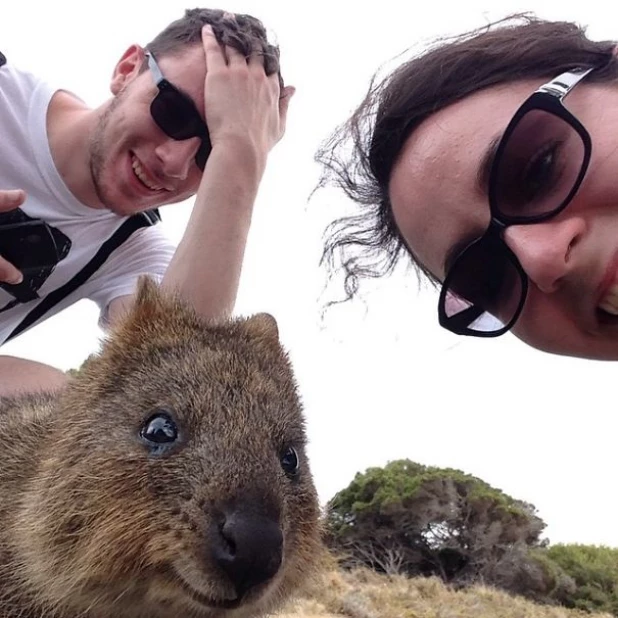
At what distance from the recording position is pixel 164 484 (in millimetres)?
2135

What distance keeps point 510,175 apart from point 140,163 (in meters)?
2.35

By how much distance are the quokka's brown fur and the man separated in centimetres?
98

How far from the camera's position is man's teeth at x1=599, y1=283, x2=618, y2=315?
2793 millimetres

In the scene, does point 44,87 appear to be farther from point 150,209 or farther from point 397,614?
point 397,614

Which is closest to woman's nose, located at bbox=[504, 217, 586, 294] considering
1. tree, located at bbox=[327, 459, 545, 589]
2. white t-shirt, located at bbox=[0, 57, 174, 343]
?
white t-shirt, located at bbox=[0, 57, 174, 343]

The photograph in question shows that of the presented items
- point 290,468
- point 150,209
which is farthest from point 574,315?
point 150,209

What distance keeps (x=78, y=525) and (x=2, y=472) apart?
774 mm

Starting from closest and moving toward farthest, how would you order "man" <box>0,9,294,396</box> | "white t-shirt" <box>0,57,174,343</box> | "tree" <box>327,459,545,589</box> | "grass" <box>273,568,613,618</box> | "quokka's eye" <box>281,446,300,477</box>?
"quokka's eye" <box>281,446,300,477</box>
"man" <box>0,9,294,396</box>
"white t-shirt" <box>0,57,174,343</box>
"grass" <box>273,568,613,618</box>
"tree" <box>327,459,545,589</box>

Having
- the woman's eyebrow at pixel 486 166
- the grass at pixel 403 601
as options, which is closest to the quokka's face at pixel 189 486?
the woman's eyebrow at pixel 486 166

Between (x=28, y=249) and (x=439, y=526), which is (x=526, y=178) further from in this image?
(x=439, y=526)

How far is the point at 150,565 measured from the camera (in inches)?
81.7

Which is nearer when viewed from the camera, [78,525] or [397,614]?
[78,525]

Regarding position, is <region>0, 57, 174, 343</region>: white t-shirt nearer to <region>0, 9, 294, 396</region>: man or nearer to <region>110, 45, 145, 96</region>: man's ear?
<region>0, 9, 294, 396</region>: man

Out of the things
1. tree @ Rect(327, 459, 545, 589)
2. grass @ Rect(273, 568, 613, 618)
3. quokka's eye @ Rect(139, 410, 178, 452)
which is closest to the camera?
quokka's eye @ Rect(139, 410, 178, 452)
